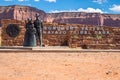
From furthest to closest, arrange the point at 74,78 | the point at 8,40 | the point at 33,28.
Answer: the point at 8,40 < the point at 33,28 < the point at 74,78

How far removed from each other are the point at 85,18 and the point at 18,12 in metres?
22.6

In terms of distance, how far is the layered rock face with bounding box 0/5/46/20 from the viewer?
96062mm

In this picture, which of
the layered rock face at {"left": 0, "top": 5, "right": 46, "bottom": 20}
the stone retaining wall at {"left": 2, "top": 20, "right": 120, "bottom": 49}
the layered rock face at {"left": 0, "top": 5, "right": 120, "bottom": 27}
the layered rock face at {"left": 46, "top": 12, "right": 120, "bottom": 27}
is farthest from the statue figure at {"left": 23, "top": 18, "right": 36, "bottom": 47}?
the layered rock face at {"left": 46, "top": 12, "right": 120, "bottom": 27}

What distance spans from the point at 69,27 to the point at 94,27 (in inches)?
94.4

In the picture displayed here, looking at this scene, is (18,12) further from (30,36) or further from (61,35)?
(30,36)

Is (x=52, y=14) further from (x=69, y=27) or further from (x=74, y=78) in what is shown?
(x=74, y=78)

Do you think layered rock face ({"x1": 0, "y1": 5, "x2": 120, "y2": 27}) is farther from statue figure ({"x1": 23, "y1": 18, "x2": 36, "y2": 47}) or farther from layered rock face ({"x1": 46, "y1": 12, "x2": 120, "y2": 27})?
statue figure ({"x1": 23, "y1": 18, "x2": 36, "y2": 47})

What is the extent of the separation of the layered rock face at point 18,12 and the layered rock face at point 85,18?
7.09 metres

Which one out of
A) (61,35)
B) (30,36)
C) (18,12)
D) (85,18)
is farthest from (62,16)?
(30,36)

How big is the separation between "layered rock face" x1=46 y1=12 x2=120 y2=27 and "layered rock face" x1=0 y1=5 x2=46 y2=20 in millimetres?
7095

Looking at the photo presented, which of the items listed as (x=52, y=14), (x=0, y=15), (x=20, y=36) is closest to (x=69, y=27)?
(x=20, y=36)

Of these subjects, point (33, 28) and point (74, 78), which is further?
point (33, 28)

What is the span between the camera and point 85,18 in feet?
357

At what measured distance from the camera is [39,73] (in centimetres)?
1088
